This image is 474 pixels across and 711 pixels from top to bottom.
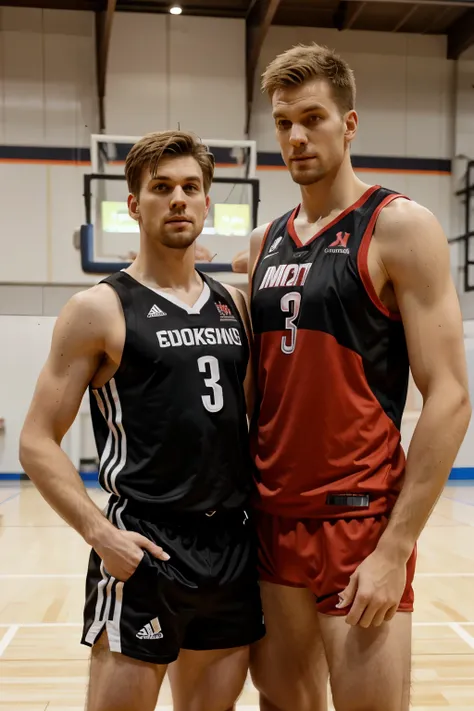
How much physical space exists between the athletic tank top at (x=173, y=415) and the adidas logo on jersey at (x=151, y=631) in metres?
0.32

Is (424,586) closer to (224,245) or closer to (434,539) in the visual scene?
(434,539)

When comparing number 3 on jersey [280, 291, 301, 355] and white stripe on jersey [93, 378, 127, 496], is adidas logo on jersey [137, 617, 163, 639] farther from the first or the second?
number 3 on jersey [280, 291, 301, 355]

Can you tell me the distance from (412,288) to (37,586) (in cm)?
430

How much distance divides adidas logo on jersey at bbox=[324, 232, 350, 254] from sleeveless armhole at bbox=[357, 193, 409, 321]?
0.06 meters

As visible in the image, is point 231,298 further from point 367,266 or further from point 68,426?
point 68,426

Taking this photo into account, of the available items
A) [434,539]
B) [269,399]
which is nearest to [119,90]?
[434,539]

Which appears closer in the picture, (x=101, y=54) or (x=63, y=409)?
(x=63, y=409)

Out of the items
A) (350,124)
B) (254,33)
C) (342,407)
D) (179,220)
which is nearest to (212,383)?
(342,407)

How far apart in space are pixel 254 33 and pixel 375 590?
10440mm

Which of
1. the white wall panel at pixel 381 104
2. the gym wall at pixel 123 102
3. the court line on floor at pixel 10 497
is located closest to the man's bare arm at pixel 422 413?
the court line on floor at pixel 10 497

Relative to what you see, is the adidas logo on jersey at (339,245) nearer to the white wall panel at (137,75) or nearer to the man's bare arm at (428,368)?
the man's bare arm at (428,368)

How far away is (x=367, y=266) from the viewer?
2068 millimetres

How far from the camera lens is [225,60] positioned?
438 inches

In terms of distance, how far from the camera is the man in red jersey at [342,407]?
76.5 inches
